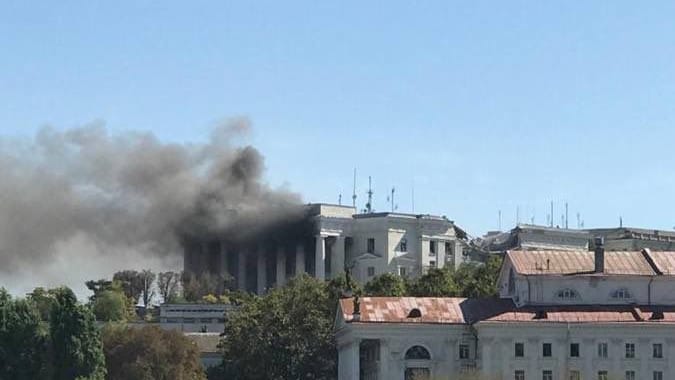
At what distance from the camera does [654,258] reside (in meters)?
137

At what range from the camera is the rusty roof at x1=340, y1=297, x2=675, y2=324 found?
13138cm

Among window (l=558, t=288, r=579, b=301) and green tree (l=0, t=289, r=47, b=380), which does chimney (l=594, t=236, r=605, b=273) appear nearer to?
window (l=558, t=288, r=579, b=301)

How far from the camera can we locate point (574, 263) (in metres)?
136

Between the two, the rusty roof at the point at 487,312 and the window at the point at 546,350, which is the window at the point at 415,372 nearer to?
the rusty roof at the point at 487,312

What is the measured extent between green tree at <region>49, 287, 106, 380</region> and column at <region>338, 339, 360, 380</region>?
17.4 meters

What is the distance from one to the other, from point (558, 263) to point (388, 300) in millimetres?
12312

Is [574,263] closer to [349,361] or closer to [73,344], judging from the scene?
[349,361]

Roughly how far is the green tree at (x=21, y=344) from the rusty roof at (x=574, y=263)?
34583 mm

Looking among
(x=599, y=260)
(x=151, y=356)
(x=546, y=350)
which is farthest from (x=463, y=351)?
(x=151, y=356)

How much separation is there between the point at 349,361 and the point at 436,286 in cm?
A: 2320

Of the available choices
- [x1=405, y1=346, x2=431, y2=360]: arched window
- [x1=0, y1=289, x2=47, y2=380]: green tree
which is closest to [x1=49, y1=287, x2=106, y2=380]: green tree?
[x1=0, y1=289, x2=47, y2=380]: green tree

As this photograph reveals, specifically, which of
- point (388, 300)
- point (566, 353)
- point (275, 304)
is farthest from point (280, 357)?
point (566, 353)

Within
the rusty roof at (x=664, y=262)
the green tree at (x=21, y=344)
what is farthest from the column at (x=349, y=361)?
the rusty roof at (x=664, y=262)

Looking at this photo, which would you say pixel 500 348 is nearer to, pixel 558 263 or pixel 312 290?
pixel 558 263
